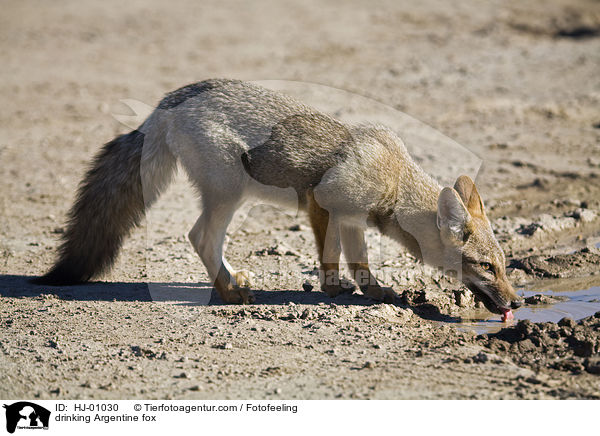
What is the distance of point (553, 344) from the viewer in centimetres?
636

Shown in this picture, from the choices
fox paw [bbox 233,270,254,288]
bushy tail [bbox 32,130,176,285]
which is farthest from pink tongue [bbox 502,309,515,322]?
bushy tail [bbox 32,130,176,285]

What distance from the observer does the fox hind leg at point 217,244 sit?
7371 millimetres

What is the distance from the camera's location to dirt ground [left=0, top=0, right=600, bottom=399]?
6012 mm

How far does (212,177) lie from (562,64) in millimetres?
12244

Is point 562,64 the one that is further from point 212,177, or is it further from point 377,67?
point 212,177

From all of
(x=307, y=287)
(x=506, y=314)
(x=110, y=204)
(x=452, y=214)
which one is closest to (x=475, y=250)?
(x=452, y=214)

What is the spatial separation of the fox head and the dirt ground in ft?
1.28

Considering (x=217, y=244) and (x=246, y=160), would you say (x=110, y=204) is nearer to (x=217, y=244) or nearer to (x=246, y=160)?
(x=217, y=244)

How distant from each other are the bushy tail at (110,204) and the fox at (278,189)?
10mm

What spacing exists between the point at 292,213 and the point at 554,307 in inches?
149

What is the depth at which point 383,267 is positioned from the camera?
8.44m

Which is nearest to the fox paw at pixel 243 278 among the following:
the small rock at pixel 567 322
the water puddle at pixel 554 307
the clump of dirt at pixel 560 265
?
the water puddle at pixel 554 307

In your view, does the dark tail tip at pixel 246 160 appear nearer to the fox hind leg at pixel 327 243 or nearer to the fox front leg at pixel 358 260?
the fox hind leg at pixel 327 243

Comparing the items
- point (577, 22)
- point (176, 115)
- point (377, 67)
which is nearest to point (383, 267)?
point (176, 115)
